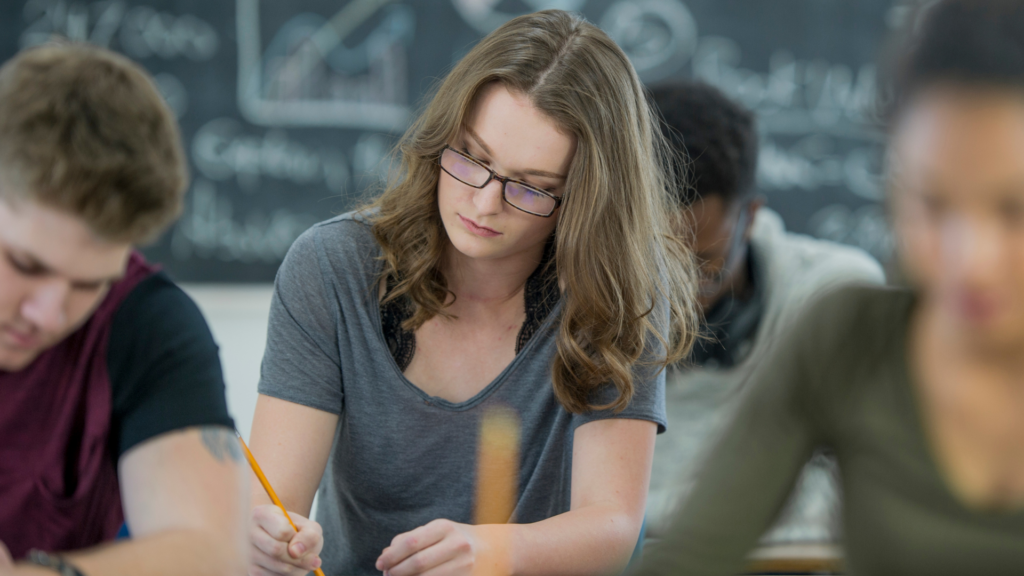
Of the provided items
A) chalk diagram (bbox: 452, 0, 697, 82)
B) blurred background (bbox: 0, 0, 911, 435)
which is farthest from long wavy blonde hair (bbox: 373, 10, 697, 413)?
chalk diagram (bbox: 452, 0, 697, 82)

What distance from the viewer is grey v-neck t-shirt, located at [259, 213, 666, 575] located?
3.92 ft

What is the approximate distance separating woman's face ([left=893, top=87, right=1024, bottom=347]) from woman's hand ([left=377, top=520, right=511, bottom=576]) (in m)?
0.64

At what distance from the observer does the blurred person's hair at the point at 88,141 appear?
64 centimetres

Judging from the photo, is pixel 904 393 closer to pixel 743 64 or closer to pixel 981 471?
pixel 981 471

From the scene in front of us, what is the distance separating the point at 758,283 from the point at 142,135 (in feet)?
4.50

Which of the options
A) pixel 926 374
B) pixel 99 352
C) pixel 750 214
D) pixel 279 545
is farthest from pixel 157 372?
pixel 750 214

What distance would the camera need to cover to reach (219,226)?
2.44 metres

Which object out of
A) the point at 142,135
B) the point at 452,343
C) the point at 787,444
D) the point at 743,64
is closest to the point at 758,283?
the point at 452,343

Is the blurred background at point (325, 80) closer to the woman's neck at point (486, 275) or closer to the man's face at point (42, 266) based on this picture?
the woman's neck at point (486, 275)

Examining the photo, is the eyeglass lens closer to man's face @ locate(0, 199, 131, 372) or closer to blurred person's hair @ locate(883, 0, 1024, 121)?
man's face @ locate(0, 199, 131, 372)

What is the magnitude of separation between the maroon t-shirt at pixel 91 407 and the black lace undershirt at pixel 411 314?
1.47 feet

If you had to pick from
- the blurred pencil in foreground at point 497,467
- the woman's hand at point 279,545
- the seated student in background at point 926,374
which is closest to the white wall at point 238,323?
the blurred pencil in foreground at point 497,467

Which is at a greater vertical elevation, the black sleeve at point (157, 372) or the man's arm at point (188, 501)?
the black sleeve at point (157, 372)

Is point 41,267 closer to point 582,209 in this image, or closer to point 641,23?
point 582,209
